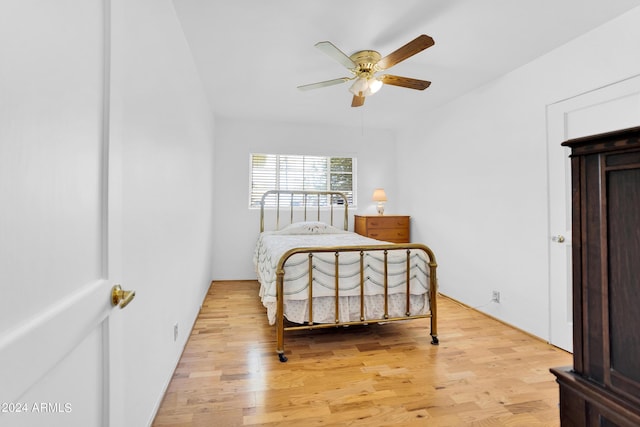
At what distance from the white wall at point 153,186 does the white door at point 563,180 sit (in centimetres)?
290

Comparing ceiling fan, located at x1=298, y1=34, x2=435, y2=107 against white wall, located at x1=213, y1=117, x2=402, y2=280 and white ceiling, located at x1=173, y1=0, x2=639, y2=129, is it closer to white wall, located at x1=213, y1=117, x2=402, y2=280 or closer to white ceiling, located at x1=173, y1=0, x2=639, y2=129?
white ceiling, located at x1=173, y1=0, x2=639, y2=129

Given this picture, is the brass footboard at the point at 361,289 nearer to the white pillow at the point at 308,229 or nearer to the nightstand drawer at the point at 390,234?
the white pillow at the point at 308,229

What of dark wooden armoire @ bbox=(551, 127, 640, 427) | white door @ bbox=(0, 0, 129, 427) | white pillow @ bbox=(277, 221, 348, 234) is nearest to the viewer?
white door @ bbox=(0, 0, 129, 427)

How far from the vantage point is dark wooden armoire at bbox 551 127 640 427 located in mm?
676

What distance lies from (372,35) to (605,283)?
87.3 inches

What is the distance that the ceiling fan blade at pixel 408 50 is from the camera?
1950mm

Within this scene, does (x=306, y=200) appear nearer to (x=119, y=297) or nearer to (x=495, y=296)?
(x=495, y=296)

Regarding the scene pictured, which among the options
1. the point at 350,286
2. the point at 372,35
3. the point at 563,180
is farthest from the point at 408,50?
the point at 350,286

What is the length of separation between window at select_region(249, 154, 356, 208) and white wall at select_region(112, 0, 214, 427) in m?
2.13

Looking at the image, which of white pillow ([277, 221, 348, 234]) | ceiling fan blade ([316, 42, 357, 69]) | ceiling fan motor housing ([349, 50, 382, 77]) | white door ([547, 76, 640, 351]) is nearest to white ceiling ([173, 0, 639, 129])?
ceiling fan motor housing ([349, 50, 382, 77])

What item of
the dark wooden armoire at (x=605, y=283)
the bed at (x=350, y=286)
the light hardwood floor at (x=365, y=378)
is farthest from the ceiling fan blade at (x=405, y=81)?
the light hardwood floor at (x=365, y=378)

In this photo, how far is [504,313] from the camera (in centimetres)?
A: 306

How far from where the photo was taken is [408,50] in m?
2.11

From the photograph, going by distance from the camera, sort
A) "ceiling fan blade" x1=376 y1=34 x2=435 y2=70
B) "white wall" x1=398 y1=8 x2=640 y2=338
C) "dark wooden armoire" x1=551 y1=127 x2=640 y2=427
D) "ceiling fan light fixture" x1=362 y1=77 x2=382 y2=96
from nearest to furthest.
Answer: "dark wooden armoire" x1=551 y1=127 x2=640 y2=427 < "ceiling fan blade" x1=376 y1=34 x2=435 y2=70 < "white wall" x1=398 y1=8 x2=640 y2=338 < "ceiling fan light fixture" x1=362 y1=77 x2=382 y2=96
